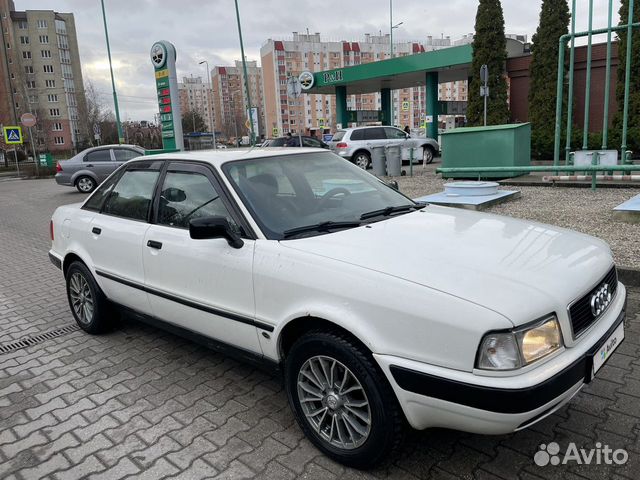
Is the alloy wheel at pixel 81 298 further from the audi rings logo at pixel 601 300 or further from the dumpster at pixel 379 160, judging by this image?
the dumpster at pixel 379 160

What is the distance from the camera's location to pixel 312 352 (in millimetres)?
2689

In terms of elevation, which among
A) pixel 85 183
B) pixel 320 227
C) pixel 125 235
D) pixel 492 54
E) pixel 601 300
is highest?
pixel 492 54

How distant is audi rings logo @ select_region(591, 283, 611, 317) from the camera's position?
2.61 m

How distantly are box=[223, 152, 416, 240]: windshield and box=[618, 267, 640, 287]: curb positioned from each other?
2637 mm

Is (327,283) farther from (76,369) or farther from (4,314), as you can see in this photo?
(4,314)

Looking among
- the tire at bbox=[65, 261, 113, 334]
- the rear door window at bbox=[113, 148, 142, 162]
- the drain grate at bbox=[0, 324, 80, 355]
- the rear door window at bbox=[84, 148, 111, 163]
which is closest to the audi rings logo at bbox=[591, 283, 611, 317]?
the tire at bbox=[65, 261, 113, 334]

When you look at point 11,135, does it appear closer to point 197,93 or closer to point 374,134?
point 374,134

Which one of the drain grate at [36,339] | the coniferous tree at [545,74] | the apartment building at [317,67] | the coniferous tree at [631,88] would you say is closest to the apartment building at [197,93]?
the apartment building at [317,67]

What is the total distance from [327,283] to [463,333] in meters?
0.73

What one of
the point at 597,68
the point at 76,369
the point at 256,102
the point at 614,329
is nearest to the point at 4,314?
the point at 76,369

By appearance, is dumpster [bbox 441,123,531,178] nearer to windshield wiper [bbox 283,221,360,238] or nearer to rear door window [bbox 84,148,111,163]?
windshield wiper [bbox 283,221,360,238]

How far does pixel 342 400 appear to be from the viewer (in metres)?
2.64

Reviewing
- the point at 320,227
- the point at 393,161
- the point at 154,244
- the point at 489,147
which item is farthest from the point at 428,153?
the point at 320,227

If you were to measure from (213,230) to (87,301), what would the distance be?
→ 241 centimetres
